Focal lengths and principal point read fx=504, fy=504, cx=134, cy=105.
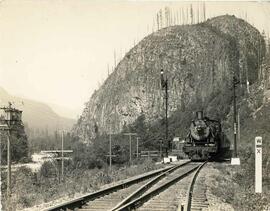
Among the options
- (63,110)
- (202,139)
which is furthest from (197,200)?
(63,110)

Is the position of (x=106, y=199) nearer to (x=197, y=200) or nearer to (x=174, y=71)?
(x=197, y=200)

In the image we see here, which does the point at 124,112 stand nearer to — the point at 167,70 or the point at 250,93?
the point at 167,70

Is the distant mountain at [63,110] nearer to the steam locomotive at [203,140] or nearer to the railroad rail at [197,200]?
the steam locomotive at [203,140]

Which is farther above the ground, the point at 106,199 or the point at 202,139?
the point at 202,139

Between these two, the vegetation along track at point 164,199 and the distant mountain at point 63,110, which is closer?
the vegetation along track at point 164,199

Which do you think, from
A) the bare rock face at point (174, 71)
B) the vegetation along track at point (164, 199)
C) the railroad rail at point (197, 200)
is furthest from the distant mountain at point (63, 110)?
the bare rock face at point (174, 71)

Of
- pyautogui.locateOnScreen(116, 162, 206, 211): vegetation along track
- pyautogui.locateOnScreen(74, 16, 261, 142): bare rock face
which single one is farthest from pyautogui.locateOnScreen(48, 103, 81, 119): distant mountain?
pyautogui.locateOnScreen(74, 16, 261, 142): bare rock face
